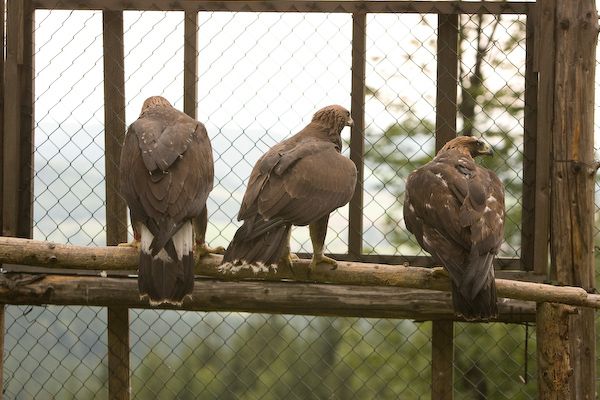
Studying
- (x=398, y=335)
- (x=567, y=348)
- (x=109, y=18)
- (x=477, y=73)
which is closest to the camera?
(x=567, y=348)

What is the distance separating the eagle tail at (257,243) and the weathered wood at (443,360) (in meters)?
1.45

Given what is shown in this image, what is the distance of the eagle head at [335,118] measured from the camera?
528 centimetres

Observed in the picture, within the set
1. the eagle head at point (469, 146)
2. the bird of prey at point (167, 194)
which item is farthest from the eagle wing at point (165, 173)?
the eagle head at point (469, 146)

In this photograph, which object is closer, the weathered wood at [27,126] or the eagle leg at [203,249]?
the eagle leg at [203,249]

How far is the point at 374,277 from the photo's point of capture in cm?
463

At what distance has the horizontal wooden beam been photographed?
212 inches

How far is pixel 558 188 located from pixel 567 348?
875 millimetres

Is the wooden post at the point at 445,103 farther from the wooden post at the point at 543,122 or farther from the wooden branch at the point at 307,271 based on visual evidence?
the wooden branch at the point at 307,271

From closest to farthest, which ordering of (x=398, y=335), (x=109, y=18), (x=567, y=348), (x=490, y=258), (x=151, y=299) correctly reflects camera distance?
(x=151, y=299) < (x=490, y=258) < (x=567, y=348) < (x=109, y=18) < (x=398, y=335)

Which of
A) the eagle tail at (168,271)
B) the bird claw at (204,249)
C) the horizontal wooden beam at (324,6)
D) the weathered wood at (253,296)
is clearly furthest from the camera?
the horizontal wooden beam at (324,6)

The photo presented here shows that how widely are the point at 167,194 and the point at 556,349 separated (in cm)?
226

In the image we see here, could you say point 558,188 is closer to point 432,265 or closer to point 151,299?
point 432,265

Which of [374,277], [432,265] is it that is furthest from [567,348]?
[374,277]

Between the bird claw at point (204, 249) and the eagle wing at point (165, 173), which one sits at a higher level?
the eagle wing at point (165, 173)
